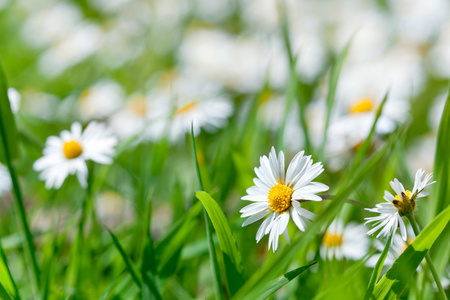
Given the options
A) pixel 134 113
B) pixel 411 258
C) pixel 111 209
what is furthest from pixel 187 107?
pixel 411 258

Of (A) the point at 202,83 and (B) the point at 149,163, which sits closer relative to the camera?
(B) the point at 149,163

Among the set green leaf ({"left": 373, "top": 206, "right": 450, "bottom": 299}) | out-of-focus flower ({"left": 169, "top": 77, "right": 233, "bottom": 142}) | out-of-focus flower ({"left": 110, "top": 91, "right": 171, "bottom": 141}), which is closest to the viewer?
green leaf ({"left": 373, "top": 206, "right": 450, "bottom": 299})

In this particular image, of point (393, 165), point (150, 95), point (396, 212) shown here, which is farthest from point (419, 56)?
point (396, 212)

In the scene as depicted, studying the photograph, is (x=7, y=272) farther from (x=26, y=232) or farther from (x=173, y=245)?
(x=173, y=245)

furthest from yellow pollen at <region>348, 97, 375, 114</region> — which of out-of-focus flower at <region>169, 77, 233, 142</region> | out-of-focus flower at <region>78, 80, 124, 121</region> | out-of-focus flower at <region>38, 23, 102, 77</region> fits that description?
out-of-focus flower at <region>38, 23, 102, 77</region>

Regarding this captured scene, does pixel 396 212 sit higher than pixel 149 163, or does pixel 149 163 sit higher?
pixel 396 212

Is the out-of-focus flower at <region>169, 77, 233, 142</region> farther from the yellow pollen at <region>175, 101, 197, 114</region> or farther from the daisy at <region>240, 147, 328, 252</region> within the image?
the daisy at <region>240, 147, 328, 252</region>

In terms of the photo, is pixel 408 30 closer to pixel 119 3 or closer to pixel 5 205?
pixel 119 3
